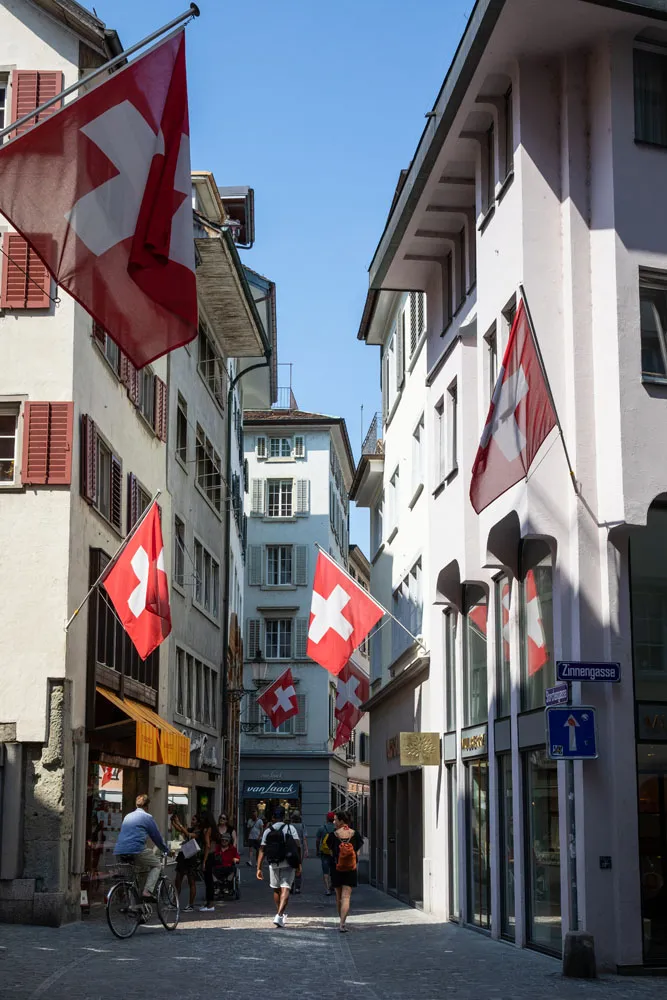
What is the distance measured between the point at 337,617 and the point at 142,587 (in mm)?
6234

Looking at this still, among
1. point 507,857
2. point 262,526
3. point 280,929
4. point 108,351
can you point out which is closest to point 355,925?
point 280,929

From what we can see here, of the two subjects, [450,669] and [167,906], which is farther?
[450,669]

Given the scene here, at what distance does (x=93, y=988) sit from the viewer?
13.4 metres

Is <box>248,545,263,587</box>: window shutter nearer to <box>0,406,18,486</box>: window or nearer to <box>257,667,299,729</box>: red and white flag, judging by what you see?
<box>257,667,299,729</box>: red and white flag

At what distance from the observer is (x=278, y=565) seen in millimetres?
71938

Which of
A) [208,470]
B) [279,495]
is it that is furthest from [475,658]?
[279,495]

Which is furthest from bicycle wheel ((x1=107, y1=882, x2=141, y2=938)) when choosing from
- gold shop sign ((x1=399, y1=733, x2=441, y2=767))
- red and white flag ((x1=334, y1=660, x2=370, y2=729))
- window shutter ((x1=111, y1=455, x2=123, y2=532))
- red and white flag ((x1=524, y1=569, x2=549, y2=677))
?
red and white flag ((x1=334, y1=660, x2=370, y2=729))

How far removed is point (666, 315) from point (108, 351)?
12.0m

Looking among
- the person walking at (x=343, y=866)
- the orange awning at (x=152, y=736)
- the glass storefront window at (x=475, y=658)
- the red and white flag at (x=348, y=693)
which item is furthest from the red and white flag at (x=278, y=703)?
the person walking at (x=343, y=866)

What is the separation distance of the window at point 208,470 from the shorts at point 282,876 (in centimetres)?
1752

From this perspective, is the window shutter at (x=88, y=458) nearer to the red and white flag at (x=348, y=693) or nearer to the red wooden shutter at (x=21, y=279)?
the red wooden shutter at (x=21, y=279)

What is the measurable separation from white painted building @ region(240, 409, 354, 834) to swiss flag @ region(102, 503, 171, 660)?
4548 centimetres

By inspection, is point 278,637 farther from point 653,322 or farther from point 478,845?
point 653,322

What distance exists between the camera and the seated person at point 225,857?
2630 centimetres
